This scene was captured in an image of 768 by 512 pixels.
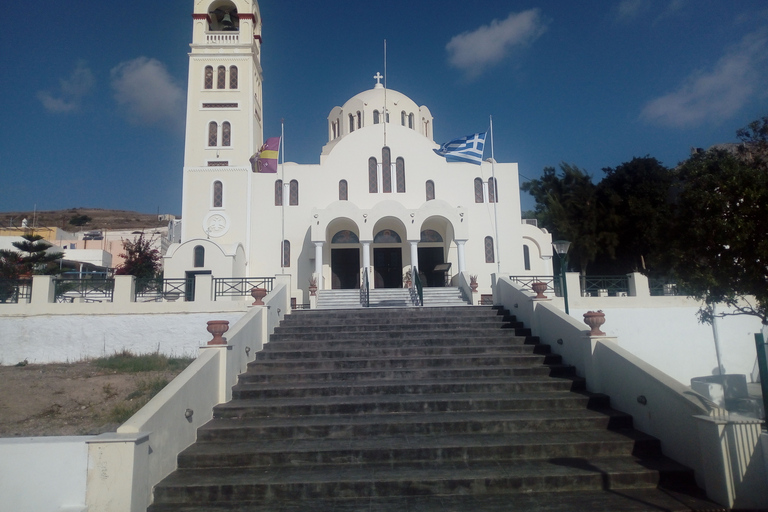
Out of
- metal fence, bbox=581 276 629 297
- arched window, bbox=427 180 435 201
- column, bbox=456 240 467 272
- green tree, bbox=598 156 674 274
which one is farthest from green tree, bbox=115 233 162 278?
green tree, bbox=598 156 674 274

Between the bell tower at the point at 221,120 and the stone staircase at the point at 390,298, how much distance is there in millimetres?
6421

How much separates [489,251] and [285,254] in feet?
32.0

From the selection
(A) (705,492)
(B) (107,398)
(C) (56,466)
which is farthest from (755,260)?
(B) (107,398)

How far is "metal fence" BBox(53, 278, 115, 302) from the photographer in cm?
1468

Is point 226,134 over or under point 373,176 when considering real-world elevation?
over

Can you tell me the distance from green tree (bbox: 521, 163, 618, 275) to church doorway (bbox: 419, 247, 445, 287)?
12.6 meters

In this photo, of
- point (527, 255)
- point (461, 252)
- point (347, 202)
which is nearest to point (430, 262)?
point (461, 252)

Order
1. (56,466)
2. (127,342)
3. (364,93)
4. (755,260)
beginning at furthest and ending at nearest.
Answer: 1. (364,93)
2. (127,342)
3. (755,260)
4. (56,466)

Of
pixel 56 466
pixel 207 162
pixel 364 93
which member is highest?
pixel 364 93

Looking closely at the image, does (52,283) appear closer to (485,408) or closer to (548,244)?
(485,408)

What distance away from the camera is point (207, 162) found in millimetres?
24625

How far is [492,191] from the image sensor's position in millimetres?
24312

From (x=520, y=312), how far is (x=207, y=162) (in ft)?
60.1

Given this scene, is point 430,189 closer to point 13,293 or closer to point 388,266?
point 388,266
